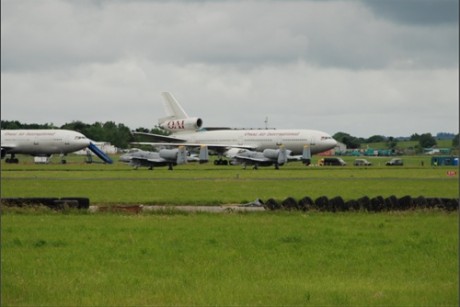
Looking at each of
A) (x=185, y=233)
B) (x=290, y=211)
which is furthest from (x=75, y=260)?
(x=290, y=211)

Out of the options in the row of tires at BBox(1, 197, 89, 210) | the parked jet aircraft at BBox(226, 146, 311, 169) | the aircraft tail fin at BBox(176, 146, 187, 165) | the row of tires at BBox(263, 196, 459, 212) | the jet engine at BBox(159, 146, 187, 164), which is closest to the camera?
the row of tires at BBox(263, 196, 459, 212)

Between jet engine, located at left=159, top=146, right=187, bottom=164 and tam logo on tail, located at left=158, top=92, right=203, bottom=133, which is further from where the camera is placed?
tam logo on tail, located at left=158, top=92, right=203, bottom=133

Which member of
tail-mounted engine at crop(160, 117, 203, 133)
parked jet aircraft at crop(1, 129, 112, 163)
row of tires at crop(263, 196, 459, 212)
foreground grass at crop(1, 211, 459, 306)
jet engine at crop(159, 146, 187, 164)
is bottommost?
foreground grass at crop(1, 211, 459, 306)

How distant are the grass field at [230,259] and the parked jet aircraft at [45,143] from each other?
91.9 m

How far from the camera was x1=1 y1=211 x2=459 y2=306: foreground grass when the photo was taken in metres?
14.1

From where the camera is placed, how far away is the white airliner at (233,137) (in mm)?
117688

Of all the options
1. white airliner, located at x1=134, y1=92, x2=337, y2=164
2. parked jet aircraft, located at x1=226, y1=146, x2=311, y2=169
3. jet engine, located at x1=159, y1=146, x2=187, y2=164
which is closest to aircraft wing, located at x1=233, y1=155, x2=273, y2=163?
parked jet aircraft, located at x1=226, y1=146, x2=311, y2=169

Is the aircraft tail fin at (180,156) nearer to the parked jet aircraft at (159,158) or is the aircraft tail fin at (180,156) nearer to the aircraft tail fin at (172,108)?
the parked jet aircraft at (159,158)

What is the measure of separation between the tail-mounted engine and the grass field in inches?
4296

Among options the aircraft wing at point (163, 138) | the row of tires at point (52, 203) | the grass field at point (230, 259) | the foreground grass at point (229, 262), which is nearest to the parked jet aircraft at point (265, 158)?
the aircraft wing at point (163, 138)

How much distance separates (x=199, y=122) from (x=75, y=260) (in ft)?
400

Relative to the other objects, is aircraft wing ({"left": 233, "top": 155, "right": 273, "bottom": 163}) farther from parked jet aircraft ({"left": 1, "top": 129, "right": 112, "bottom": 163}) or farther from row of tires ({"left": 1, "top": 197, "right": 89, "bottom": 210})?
row of tires ({"left": 1, "top": 197, "right": 89, "bottom": 210})

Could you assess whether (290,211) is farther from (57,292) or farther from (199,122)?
(199,122)

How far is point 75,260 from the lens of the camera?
1770 cm
